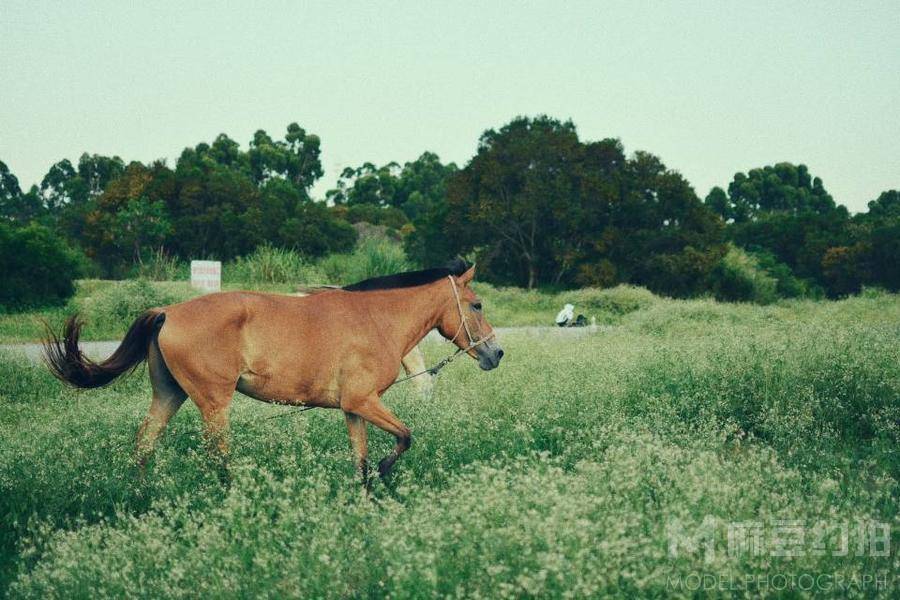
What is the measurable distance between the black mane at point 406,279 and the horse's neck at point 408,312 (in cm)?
5

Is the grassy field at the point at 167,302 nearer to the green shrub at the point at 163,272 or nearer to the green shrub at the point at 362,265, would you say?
the green shrub at the point at 163,272

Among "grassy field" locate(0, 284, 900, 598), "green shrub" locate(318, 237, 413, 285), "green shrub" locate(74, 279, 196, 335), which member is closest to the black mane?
"grassy field" locate(0, 284, 900, 598)

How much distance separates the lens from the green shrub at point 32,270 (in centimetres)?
2088

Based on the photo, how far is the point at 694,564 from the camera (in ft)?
12.2

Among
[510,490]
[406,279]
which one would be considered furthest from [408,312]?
[510,490]

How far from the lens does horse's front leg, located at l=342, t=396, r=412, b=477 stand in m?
5.81

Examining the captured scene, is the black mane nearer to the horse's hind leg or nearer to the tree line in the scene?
the horse's hind leg

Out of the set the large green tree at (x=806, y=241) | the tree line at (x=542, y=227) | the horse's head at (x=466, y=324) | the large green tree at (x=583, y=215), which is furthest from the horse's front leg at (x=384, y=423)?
the large green tree at (x=806, y=241)

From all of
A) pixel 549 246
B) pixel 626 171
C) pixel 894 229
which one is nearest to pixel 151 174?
pixel 549 246

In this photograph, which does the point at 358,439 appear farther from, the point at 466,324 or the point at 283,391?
the point at 466,324

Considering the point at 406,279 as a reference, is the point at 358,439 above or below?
below

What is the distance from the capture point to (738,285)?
1353 inches

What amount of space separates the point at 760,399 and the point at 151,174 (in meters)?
38.4

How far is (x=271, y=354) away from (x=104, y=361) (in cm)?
137
